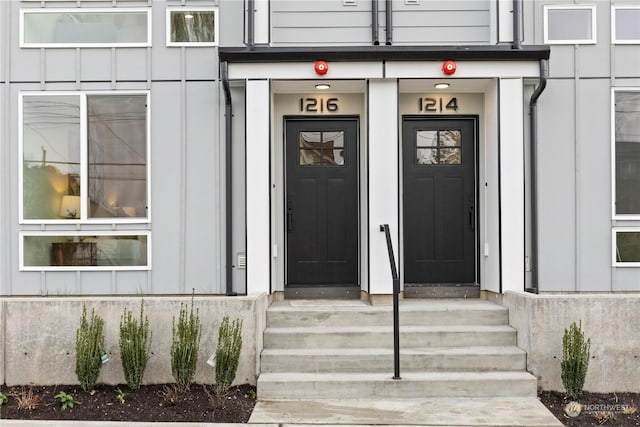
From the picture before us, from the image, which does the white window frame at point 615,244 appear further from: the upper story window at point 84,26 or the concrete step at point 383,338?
the upper story window at point 84,26

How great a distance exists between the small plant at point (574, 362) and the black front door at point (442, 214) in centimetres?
175

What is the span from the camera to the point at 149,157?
588cm

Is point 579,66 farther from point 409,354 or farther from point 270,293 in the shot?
point 270,293

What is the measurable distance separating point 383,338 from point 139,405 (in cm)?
237

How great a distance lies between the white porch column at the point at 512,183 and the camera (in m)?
5.72

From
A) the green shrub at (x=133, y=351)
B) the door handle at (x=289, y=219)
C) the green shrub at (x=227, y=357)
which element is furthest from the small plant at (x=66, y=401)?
the door handle at (x=289, y=219)

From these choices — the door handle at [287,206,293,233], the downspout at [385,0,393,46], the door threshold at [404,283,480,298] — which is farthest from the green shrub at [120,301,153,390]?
the downspout at [385,0,393,46]

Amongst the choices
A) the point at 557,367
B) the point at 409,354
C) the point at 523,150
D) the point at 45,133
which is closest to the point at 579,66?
the point at 523,150

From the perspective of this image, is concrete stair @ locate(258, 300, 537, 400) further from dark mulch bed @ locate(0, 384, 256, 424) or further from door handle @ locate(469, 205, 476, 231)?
door handle @ locate(469, 205, 476, 231)

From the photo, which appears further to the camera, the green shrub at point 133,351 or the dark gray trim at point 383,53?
the dark gray trim at point 383,53

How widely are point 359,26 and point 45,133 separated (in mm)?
3837

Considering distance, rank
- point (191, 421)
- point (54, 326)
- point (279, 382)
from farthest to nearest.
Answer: point (54, 326) < point (279, 382) < point (191, 421)

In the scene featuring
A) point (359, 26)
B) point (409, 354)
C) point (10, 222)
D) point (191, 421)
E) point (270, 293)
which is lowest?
point (191, 421)

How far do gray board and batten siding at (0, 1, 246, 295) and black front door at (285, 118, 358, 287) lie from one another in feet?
2.53
